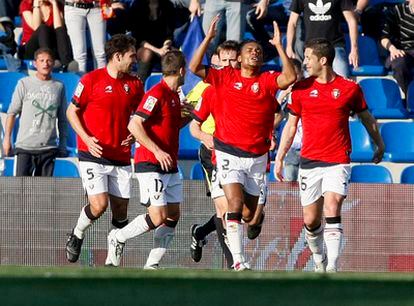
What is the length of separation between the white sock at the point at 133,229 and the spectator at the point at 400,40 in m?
5.50

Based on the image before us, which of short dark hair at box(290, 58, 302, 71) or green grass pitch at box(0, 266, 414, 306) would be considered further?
short dark hair at box(290, 58, 302, 71)

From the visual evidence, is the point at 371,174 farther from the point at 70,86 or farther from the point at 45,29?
the point at 45,29

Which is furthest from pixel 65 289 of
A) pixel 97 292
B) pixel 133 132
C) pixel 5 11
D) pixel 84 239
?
pixel 5 11

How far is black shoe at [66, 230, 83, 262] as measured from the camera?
1445cm

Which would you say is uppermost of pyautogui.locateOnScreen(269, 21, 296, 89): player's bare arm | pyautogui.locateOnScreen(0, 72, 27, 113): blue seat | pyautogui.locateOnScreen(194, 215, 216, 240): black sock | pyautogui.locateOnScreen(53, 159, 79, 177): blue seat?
pyautogui.locateOnScreen(269, 21, 296, 89): player's bare arm

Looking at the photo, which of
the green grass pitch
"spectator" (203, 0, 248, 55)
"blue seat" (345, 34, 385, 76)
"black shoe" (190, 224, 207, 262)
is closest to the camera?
the green grass pitch

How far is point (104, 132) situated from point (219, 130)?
1288 mm

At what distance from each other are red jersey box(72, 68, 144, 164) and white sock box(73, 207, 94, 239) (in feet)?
2.34

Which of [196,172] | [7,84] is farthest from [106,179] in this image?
[7,84]

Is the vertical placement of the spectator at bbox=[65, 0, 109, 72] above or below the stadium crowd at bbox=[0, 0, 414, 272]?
above

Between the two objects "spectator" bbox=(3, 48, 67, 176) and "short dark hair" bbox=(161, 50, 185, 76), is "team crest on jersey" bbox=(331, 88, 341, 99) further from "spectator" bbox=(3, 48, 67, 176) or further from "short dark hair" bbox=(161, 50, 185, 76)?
"spectator" bbox=(3, 48, 67, 176)

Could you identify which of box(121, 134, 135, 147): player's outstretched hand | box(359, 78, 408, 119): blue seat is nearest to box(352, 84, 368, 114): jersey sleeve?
box(121, 134, 135, 147): player's outstretched hand

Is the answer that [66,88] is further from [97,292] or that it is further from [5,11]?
[97,292]

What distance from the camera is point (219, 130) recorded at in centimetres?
1383
